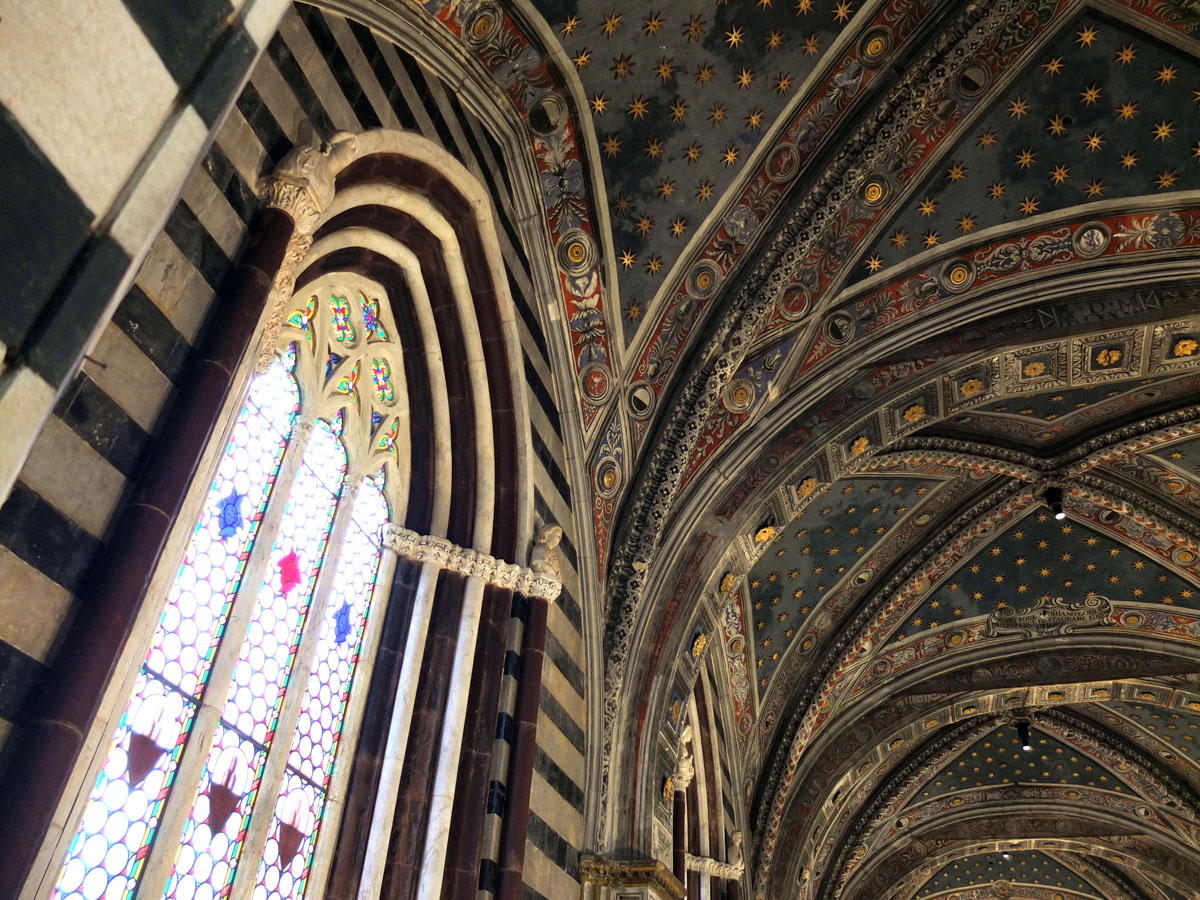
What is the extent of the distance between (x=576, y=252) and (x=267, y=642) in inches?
193

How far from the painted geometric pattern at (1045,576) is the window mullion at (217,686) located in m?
11.8

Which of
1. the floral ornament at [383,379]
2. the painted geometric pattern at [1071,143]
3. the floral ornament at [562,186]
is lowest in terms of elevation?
the floral ornament at [383,379]

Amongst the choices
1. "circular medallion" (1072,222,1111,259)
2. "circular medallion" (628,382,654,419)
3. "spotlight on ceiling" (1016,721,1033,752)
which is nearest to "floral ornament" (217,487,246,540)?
"circular medallion" (628,382,654,419)

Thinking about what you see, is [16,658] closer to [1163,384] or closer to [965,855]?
[1163,384]

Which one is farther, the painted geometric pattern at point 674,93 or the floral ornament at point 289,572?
the painted geometric pattern at point 674,93

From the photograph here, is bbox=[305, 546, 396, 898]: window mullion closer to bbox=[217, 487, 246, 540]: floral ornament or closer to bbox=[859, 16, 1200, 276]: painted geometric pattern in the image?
bbox=[217, 487, 246, 540]: floral ornament

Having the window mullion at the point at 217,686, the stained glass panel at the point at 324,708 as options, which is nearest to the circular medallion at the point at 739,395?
the stained glass panel at the point at 324,708

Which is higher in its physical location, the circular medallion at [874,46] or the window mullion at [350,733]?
the circular medallion at [874,46]

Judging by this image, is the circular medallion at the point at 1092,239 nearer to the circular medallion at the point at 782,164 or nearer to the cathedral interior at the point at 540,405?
the cathedral interior at the point at 540,405

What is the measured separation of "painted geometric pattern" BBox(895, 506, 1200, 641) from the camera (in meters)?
14.7

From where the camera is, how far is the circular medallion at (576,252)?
9.23m

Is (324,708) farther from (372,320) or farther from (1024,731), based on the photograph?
(1024,731)

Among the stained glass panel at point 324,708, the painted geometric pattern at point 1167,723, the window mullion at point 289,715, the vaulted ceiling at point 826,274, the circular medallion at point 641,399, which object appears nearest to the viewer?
the window mullion at point 289,715

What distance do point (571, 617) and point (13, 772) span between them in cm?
576
